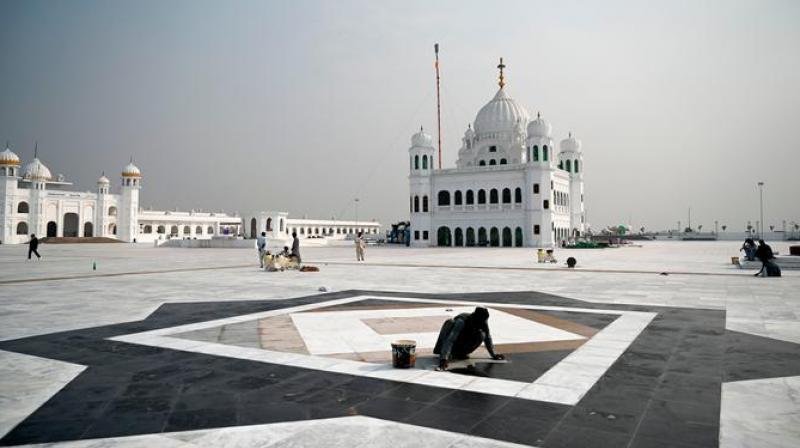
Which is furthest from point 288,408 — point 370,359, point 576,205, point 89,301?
point 576,205

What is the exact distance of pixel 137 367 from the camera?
6.35m

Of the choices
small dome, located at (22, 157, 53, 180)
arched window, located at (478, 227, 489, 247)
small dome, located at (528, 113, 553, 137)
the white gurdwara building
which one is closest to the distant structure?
small dome, located at (22, 157, 53, 180)

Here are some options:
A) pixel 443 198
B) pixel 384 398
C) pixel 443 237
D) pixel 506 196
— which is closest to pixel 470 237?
pixel 443 237

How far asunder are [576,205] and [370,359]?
69.5m

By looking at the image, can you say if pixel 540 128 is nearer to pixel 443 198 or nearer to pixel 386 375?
pixel 443 198

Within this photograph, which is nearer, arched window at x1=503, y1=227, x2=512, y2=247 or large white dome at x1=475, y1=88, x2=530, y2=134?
arched window at x1=503, y1=227, x2=512, y2=247

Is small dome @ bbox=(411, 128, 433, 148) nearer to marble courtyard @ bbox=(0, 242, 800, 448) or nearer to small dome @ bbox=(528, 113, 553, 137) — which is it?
small dome @ bbox=(528, 113, 553, 137)

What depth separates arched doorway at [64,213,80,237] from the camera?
8975 cm

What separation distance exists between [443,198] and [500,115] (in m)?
16.2

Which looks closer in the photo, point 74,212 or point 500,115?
point 500,115

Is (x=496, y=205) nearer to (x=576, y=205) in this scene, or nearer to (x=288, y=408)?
(x=576, y=205)

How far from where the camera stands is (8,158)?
81812 mm

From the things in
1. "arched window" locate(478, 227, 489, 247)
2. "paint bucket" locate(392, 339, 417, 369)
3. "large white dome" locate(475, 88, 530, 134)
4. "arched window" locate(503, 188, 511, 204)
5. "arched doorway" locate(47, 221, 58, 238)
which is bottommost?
"paint bucket" locate(392, 339, 417, 369)

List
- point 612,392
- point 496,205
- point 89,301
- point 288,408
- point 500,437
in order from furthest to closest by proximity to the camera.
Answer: point 496,205 → point 89,301 → point 612,392 → point 288,408 → point 500,437
